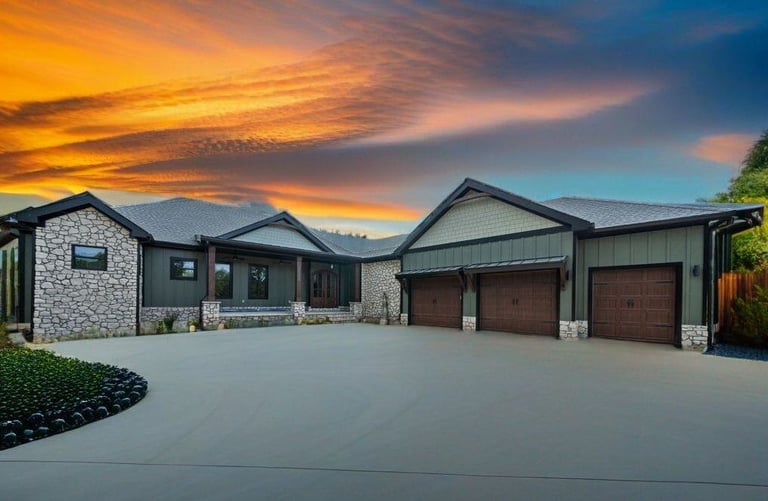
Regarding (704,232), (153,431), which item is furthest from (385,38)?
(704,232)

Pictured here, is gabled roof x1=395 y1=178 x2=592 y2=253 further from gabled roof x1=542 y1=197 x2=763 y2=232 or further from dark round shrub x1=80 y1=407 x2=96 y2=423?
dark round shrub x1=80 y1=407 x2=96 y2=423

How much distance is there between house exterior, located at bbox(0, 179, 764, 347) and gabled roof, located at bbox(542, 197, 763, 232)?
0.05m

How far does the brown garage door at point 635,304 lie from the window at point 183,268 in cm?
1470

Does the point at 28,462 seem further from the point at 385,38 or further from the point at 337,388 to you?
the point at 385,38

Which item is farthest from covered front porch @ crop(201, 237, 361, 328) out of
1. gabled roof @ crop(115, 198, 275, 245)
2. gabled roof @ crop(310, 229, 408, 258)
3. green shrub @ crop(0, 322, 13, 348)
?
green shrub @ crop(0, 322, 13, 348)

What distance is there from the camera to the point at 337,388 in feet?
20.2

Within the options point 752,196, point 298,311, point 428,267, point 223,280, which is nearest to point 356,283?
point 298,311

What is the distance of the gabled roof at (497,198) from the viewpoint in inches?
475

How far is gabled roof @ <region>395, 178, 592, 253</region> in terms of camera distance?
1207 cm

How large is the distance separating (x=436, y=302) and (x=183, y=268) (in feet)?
33.7

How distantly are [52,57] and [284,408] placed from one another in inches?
249

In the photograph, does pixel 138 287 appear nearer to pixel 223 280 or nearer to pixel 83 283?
pixel 83 283

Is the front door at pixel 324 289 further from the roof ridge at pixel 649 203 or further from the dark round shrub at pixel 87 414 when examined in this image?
the dark round shrub at pixel 87 414

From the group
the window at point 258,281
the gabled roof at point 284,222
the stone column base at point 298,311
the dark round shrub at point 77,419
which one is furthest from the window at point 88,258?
the dark round shrub at point 77,419
